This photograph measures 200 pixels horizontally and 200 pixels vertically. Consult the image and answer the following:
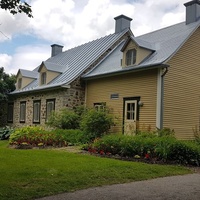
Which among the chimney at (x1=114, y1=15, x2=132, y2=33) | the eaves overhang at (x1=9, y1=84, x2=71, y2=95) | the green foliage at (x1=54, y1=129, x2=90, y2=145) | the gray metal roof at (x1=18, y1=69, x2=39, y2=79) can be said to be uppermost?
the chimney at (x1=114, y1=15, x2=132, y2=33)

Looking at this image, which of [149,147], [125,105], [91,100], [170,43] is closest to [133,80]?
[125,105]

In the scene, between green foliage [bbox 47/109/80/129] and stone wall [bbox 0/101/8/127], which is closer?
green foliage [bbox 47/109/80/129]

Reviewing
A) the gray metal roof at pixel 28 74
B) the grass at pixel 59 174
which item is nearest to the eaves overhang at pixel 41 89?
the gray metal roof at pixel 28 74

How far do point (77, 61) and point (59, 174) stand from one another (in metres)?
14.5

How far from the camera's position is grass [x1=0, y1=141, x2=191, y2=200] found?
18.5ft

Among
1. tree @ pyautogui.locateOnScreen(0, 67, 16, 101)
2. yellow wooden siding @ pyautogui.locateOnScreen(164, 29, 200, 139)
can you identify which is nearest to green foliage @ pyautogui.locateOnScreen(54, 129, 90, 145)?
yellow wooden siding @ pyautogui.locateOnScreen(164, 29, 200, 139)

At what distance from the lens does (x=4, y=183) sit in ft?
19.4

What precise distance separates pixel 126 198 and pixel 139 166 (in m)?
3.05

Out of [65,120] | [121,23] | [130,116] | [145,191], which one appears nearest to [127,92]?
[130,116]

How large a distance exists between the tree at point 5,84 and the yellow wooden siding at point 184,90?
47.6 ft

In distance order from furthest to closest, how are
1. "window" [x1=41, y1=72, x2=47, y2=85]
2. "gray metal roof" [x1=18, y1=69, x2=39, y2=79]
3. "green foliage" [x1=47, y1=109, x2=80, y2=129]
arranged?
"gray metal roof" [x1=18, y1=69, x2=39, y2=79] < "window" [x1=41, y1=72, x2=47, y2=85] < "green foliage" [x1=47, y1=109, x2=80, y2=129]

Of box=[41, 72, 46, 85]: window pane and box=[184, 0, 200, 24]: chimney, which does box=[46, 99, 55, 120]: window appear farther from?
box=[184, 0, 200, 24]: chimney

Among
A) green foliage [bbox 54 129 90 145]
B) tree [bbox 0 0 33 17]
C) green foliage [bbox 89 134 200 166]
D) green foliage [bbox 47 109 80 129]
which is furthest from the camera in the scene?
green foliage [bbox 47 109 80 129]

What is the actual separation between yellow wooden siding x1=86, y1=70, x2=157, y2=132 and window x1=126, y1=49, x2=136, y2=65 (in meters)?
0.70
